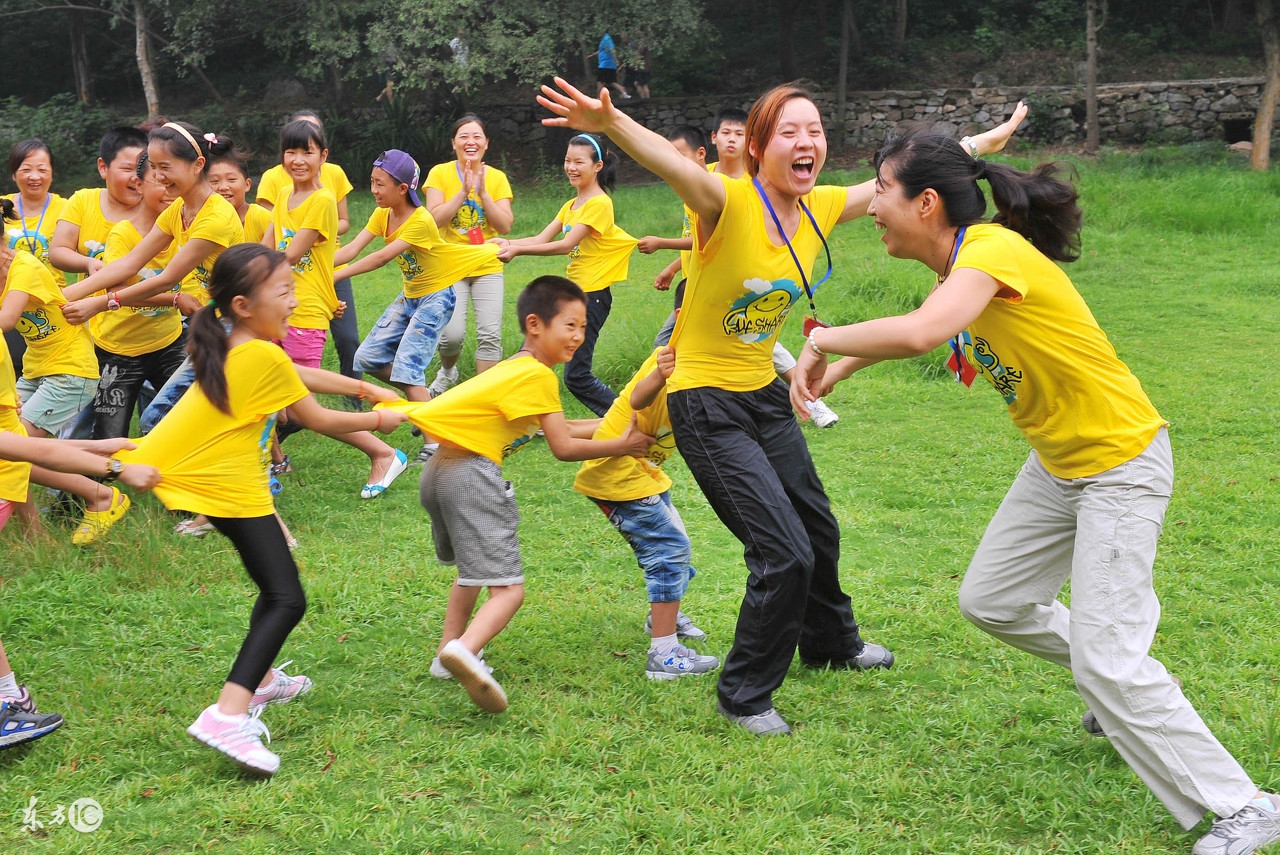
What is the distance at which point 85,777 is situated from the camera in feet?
12.1

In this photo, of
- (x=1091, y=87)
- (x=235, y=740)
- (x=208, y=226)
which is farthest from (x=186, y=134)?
(x=1091, y=87)

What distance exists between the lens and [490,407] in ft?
13.3

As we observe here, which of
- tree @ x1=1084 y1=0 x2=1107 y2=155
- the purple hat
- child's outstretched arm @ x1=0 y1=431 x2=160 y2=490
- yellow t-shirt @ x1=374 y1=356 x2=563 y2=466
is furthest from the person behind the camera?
tree @ x1=1084 y1=0 x2=1107 y2=155

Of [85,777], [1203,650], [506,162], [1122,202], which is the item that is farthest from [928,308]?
[506,162]

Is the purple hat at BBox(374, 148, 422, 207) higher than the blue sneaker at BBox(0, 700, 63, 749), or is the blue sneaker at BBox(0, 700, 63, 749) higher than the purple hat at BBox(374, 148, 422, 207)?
the purple hat at BBox(374, 148, 422, 207)

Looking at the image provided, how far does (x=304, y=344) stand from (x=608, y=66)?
1449 cm

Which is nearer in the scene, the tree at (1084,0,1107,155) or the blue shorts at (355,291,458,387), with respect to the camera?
the blue shorts at (355,291,458,387)

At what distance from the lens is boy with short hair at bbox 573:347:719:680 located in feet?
14.2

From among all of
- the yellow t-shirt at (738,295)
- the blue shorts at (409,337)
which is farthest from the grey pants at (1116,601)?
the blue shorts at (409,337)

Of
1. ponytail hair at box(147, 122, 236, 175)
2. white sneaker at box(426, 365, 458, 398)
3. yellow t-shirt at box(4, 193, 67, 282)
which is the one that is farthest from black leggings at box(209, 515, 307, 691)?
white sneaker at box(426, 365, 458, 398)

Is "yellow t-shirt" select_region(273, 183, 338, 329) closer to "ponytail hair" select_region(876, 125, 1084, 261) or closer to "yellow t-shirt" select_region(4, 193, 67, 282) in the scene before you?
"yellow t-shirt" select_region(4, 193, 67, 282)

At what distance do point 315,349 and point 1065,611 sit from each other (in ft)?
15.3

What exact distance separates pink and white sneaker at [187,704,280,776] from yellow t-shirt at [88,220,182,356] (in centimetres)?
322

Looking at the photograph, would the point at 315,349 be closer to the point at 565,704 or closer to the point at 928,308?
the point at 565,704
